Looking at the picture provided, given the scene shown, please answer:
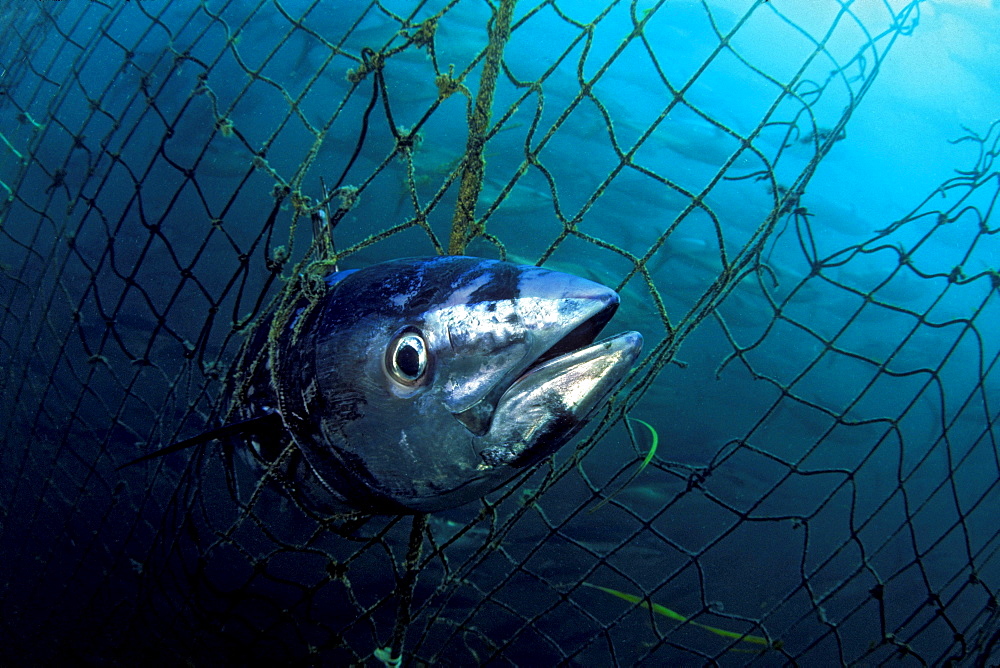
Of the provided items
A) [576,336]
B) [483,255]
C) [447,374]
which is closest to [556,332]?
[576,336]

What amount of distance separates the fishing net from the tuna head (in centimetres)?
31

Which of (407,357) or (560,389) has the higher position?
(407,357)

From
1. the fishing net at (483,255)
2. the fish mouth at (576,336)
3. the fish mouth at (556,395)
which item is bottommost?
the fish mouth at (556,395)

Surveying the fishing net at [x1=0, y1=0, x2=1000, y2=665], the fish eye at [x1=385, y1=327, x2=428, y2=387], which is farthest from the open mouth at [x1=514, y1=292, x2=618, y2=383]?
the fishing net at [x1=0, y1=0, x2=1000, y2=665]

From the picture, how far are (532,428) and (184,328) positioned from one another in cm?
788

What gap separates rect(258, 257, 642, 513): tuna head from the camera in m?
1.00

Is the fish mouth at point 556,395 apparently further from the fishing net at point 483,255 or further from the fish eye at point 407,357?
the fishing net at point 483,255

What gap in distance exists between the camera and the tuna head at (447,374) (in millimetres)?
998

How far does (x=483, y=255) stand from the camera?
10.1m

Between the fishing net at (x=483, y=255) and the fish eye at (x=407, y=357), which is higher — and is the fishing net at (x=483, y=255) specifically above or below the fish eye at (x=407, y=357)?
above

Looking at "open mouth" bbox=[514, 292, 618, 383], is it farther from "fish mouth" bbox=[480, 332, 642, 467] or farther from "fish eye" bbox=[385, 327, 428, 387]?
"fish eye" bbox=[385, 327, 428, 387]

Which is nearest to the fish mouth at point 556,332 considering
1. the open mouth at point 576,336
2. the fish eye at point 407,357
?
the open mouth at point 576,336

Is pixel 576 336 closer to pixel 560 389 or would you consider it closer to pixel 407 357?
pixel 560 389

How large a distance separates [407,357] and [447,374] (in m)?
0.11
